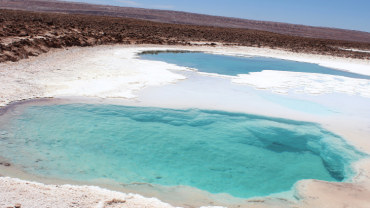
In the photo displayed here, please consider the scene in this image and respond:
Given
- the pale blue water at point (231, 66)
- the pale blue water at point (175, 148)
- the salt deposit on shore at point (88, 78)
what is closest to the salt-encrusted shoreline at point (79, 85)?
the salt deposit on shore at point (88, 78)

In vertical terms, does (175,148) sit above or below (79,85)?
below

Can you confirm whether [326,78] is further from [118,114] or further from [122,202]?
[122,202]

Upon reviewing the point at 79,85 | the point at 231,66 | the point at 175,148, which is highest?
the point at 231,66

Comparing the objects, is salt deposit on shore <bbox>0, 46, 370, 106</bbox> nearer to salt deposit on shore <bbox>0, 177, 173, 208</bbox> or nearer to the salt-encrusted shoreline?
the salt-encrusted shoreline

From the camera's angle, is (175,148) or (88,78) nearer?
(175,148)

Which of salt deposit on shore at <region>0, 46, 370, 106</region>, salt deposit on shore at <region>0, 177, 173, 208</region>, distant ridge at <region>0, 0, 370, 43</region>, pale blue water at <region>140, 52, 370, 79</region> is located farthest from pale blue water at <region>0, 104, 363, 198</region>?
distant ridge at <region>0, 0, 370, 43</region>

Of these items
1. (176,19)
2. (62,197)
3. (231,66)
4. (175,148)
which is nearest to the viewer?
(62,197)

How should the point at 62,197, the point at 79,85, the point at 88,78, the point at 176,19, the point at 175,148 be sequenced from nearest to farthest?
the point at 62,197
the point at 175,148
the point at 79,85
the point at 88,78
the point at 176,19


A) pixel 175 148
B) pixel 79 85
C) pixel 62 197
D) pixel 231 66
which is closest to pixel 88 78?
pixel 79 85

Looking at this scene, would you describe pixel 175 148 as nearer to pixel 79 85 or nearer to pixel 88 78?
pixel 79 85
